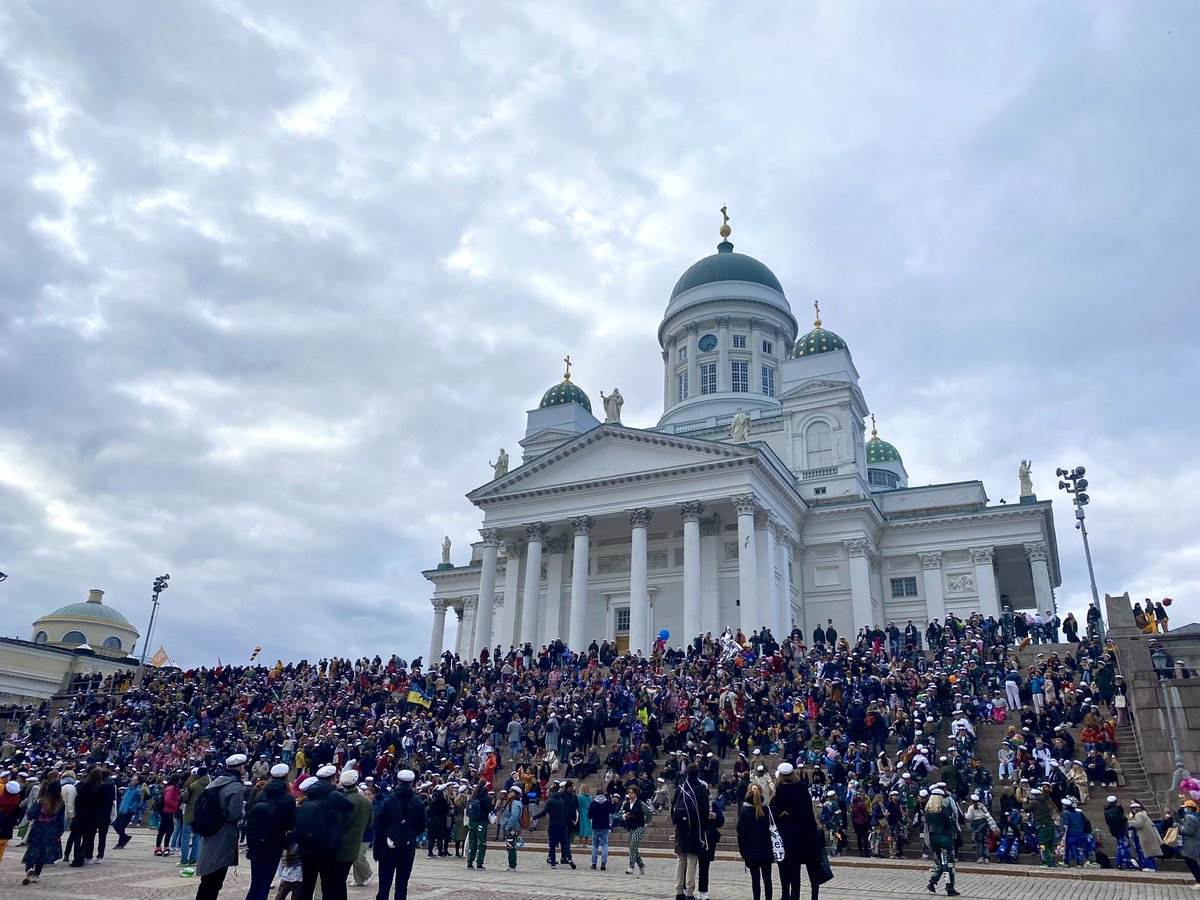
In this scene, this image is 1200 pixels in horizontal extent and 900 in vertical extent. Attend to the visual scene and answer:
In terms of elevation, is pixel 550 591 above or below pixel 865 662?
above

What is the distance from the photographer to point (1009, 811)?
17031 mm

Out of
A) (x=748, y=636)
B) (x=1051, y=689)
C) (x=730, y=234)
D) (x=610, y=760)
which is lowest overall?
(x=610, y=760)

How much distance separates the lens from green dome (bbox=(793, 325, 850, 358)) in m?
51.1

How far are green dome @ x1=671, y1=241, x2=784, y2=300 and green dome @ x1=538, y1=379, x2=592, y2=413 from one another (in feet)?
31.6

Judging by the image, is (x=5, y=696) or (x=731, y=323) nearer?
(x=5, y=696)

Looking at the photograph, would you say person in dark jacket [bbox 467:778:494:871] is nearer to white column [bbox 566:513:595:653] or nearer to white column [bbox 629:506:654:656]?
white column [bbox 629:506:654:656]

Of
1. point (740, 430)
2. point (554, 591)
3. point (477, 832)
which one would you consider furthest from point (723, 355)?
point (477, 832)

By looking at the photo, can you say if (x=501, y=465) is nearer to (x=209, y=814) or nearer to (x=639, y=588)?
(x=639, y=588)

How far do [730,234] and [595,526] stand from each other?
96.1 feet

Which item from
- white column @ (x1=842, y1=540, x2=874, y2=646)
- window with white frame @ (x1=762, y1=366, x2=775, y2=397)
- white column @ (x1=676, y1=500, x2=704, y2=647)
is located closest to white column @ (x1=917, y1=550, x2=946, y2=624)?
white column @ (x1=842, y1=540, x2=874, y2=646)

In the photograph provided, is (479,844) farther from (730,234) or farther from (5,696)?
(730,234)

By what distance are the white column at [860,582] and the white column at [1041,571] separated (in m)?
7.78

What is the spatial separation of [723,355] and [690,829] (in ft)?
155

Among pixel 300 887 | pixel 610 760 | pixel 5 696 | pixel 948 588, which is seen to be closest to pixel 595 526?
pixel 948 588
